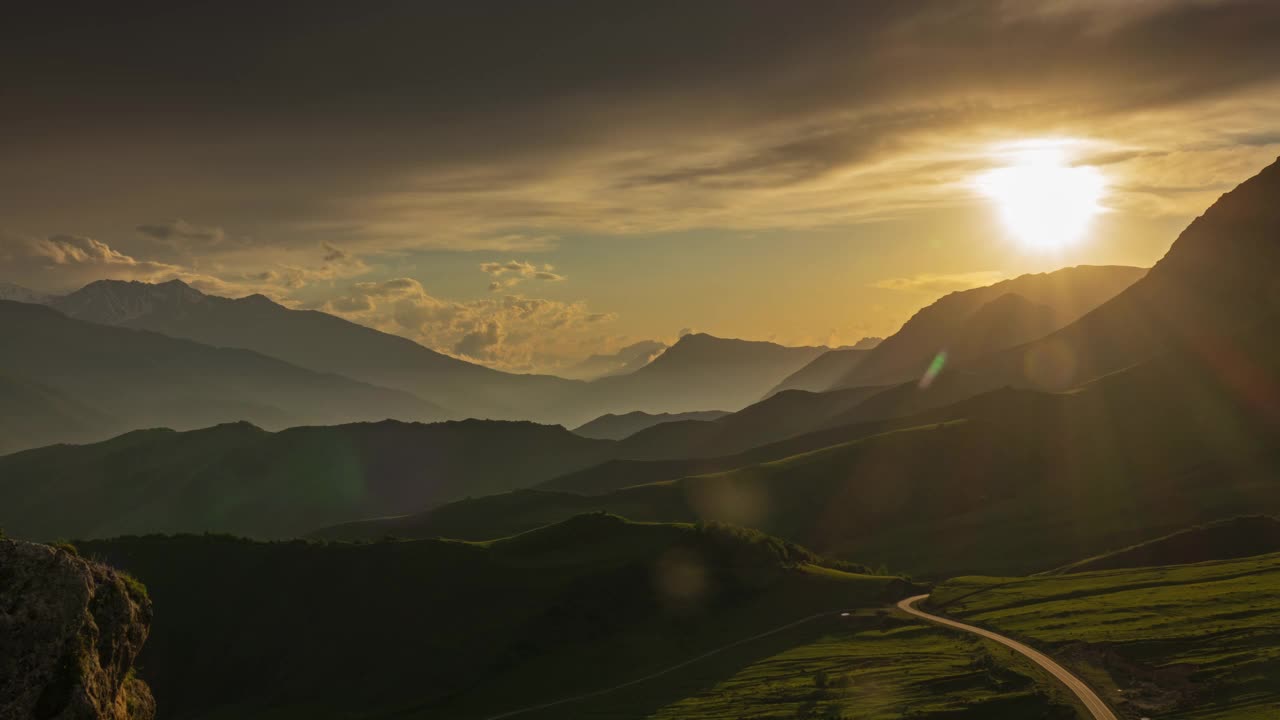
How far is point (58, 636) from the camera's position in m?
43.8

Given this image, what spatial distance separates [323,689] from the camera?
121m

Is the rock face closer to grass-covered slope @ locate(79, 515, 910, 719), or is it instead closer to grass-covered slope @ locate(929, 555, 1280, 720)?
grass-covered slope @ locate(79, 515, 910, 719)

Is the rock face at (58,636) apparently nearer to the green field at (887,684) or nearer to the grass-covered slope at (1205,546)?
the green field at (887,684)

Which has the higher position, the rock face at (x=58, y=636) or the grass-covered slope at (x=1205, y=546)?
the rock face at (x=58, y=636)

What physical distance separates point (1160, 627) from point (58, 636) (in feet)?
305

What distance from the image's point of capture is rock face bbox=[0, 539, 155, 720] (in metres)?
42.4

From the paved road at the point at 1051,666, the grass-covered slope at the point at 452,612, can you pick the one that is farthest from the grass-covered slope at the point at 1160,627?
the grass-covered slope at the point at 452,612

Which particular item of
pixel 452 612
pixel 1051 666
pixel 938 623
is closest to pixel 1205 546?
pixel 938 623

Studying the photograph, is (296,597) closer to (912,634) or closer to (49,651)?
(912,634)

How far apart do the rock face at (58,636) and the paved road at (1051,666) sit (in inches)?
2638

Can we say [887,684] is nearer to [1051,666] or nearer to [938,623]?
[1051,666]

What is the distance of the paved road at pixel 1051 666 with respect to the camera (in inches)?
2763

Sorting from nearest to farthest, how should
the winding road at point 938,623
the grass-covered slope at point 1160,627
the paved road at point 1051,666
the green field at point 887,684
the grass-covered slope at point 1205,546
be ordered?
the grass-covered slope at point 1160,627
the paved road at point 1051,666
the winding road at point 938,623
the green field at point 887,684
the grass-covered slope at point 1205,546

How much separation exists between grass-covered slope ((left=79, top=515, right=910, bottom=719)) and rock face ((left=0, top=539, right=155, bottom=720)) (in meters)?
59.1
